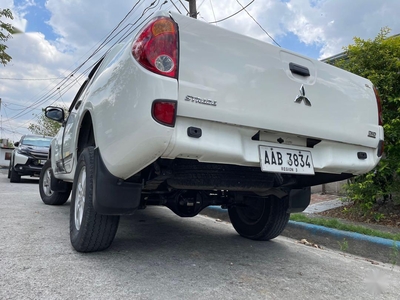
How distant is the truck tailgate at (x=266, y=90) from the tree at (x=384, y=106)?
2.12 metres

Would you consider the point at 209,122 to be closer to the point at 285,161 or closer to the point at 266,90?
the point at 266,90

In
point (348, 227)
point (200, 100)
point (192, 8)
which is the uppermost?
point (192, 8)

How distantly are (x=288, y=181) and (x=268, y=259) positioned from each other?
2.25 ft

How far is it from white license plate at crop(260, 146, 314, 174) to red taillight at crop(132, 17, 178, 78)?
31.4 inches

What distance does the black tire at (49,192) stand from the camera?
504 cm

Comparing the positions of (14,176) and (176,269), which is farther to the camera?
(14,176)

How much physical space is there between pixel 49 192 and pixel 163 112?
4.12 meters

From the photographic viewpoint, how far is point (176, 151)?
188 centimetres

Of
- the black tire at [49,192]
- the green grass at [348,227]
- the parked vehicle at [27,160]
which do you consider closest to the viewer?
the green grass at [348,227]

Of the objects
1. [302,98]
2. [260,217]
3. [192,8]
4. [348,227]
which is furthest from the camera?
[192,8]

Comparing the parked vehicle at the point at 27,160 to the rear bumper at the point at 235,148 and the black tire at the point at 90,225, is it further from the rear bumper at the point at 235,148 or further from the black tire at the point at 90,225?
the rear bumper at the point at 235,148

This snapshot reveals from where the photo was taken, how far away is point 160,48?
6.26ft

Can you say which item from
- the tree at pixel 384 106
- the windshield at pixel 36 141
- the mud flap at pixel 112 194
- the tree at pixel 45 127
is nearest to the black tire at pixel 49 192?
the mud flap at pixel 112 194

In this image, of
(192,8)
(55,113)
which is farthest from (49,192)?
(192,8)
